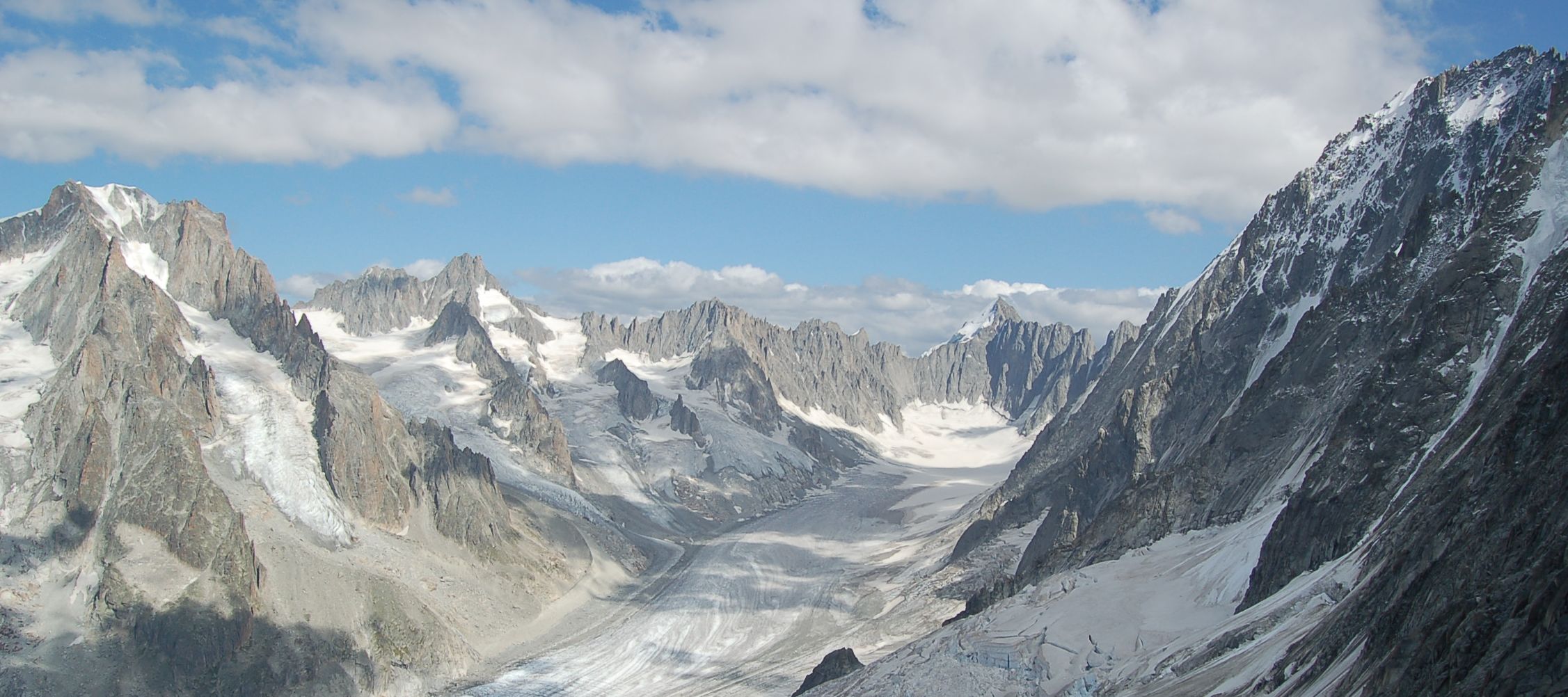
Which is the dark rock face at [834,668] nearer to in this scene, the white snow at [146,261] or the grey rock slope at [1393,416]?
the grey rock slope at [1393,416]

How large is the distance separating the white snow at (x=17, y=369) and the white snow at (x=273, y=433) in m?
15.9

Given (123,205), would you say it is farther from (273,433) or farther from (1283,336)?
(1283,336)

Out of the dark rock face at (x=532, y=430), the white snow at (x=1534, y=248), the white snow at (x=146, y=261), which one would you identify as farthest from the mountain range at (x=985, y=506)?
the dark rock face at (x=532, y=430)

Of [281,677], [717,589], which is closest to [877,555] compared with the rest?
[717,589]

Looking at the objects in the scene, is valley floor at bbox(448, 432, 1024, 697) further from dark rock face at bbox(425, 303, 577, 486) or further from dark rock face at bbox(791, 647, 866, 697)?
dark rock face at bbox(425, 303, 577, 486)

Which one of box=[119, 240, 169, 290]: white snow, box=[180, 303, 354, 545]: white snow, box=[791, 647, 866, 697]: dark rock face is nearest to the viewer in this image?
box=[791, 647, 866, 697]: dark rock face

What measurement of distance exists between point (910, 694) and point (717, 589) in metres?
81.9

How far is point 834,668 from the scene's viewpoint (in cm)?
7394

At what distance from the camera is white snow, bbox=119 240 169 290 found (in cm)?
13450

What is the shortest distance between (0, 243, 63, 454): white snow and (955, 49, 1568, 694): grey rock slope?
82.3m

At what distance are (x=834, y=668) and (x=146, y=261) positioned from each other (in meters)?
111

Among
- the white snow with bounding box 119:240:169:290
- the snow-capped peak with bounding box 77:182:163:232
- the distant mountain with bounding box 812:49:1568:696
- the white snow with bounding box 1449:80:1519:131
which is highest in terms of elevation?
the snow-capped peak with bounding box 77:182:163:232

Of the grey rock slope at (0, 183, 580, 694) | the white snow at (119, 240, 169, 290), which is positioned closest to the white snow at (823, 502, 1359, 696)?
the grey rock slope at (0, 183, 580, 694)

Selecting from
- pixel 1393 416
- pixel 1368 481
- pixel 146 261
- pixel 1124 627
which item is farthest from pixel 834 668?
pixel 146 261
